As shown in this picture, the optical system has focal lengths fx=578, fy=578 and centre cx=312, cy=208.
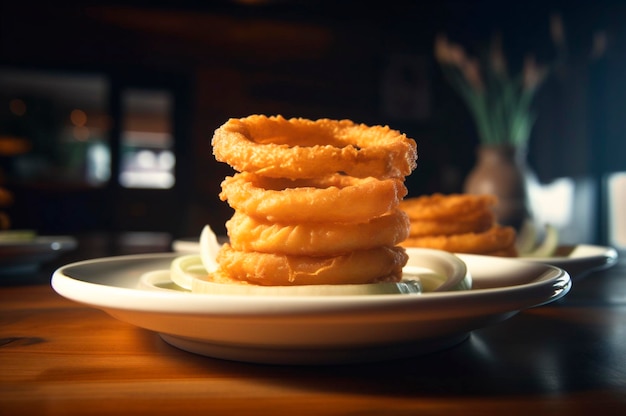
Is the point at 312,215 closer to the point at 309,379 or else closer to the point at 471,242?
the point at 309,379

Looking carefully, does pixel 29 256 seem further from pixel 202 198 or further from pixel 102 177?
pixel 102 177

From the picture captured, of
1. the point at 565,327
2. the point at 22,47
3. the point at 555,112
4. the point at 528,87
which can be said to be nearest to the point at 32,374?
the point at 565,327

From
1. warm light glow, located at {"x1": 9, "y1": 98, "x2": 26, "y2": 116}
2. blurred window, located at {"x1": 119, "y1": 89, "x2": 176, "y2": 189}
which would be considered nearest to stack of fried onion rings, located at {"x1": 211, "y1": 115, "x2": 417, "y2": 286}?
blurred window, located at {"x1": 119, "y1": 89, "x2": 176, "y2": 189}

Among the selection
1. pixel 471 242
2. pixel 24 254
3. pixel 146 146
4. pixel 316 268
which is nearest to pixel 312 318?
pixel 316 268

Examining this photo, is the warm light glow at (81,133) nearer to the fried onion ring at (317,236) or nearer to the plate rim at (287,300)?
the fried onion ring at (317,236)

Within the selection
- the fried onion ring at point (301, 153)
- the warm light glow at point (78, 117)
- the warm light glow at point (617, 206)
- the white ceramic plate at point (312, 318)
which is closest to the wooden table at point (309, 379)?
the white ceramic plate at point (312, 318)
